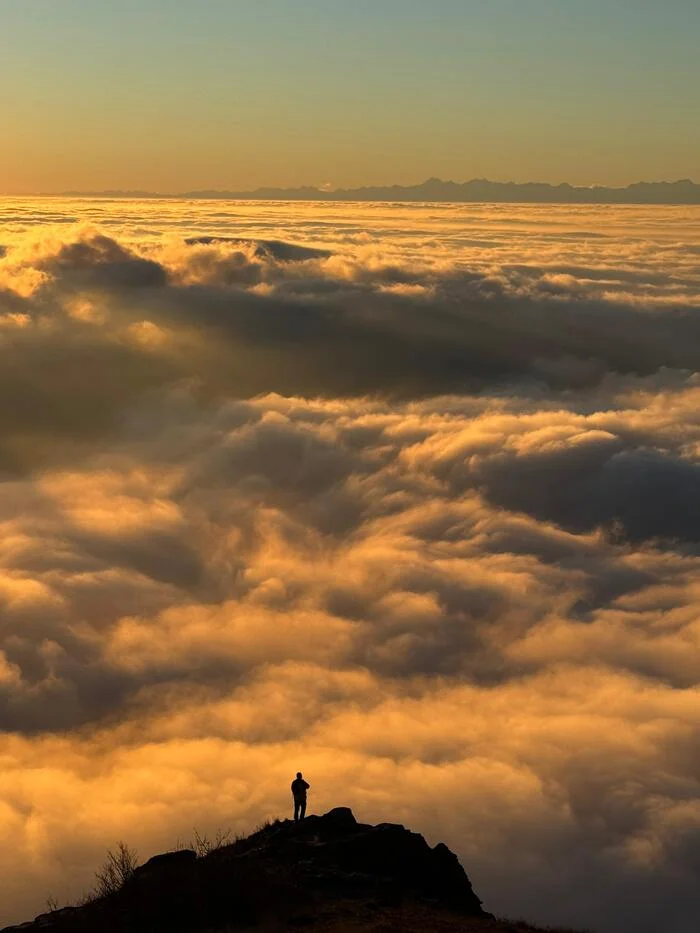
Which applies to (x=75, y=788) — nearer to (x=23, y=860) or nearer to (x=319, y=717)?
(x=23, y=860)

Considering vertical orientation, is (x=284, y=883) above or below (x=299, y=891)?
above

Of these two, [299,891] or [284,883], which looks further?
[284,883]

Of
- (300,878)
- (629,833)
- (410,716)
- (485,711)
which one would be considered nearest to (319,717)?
(410,716)
